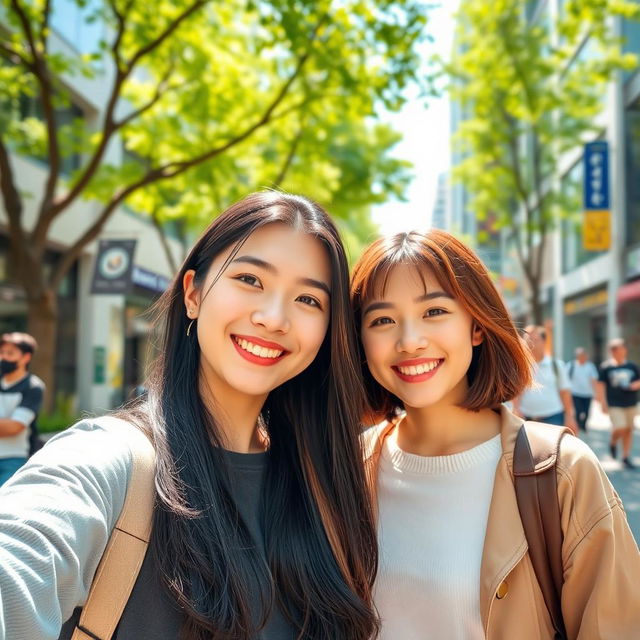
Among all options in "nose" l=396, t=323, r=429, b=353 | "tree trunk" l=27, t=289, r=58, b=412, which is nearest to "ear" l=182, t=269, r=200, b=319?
"nose" l=396, t=323, r=429, b=353

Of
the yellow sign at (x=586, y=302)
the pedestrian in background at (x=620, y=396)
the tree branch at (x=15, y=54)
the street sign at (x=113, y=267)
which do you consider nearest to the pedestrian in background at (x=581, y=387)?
the pedestrian in background at (x=620, y=396)

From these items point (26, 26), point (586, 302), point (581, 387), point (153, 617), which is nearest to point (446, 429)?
point (153, 617)

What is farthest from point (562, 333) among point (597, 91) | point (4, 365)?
point (4, 365)

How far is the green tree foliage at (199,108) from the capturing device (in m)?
8.73

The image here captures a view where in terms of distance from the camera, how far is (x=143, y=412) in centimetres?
170

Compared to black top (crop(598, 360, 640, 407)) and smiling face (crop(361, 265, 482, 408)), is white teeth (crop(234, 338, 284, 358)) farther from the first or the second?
black top (crop(598, 360, 640, 407))

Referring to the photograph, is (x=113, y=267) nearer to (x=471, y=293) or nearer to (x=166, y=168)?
(x=166, y=168)

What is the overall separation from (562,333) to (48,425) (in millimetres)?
21928

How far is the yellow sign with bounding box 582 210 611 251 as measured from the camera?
53.7ft

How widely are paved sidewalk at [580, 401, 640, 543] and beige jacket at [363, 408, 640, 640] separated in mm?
1395

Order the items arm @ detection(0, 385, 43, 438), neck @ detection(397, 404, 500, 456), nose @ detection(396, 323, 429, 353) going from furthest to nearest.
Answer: arm @ detection(0, 385, 43, 438)
neck @ detection(397, 404, 500, 456)
nose @ detection(396, 323, 429, 353)

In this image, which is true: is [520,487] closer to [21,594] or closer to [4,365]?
[21,594]

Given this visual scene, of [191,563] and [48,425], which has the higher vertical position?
[191,563]

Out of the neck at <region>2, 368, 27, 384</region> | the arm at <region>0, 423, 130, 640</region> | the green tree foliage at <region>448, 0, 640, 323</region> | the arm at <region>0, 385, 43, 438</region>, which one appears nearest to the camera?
the arm at <region>0, 423, 130, 640</region>
